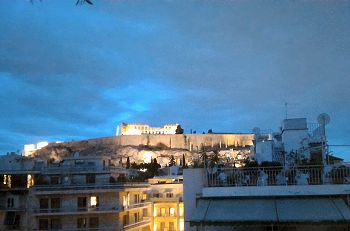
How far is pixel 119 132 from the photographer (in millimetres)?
116938

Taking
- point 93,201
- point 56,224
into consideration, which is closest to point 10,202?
point 56,224

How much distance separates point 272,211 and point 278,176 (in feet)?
3.94

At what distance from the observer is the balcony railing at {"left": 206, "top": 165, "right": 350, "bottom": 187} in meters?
8.62

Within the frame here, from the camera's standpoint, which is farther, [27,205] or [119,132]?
[119,132]

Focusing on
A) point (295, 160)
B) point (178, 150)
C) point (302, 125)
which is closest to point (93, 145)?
point (178, 150)

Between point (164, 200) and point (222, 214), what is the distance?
26516mm

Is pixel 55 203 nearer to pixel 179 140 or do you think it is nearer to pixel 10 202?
pixel 10 202

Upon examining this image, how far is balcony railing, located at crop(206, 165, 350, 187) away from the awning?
54 centimetres

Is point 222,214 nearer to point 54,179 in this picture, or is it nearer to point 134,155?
point 54,179

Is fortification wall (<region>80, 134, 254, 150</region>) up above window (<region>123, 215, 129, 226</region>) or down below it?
above

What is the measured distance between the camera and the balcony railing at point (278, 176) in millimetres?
8625

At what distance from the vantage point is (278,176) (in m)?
8.94

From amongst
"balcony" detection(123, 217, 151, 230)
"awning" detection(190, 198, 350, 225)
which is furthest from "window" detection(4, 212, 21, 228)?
"awning" detection(190, 198, 350, 225)

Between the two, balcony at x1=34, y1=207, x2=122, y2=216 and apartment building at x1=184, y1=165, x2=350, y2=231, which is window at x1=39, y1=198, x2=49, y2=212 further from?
apartment building at x1=184, y1=165, x2=350, y2=231
